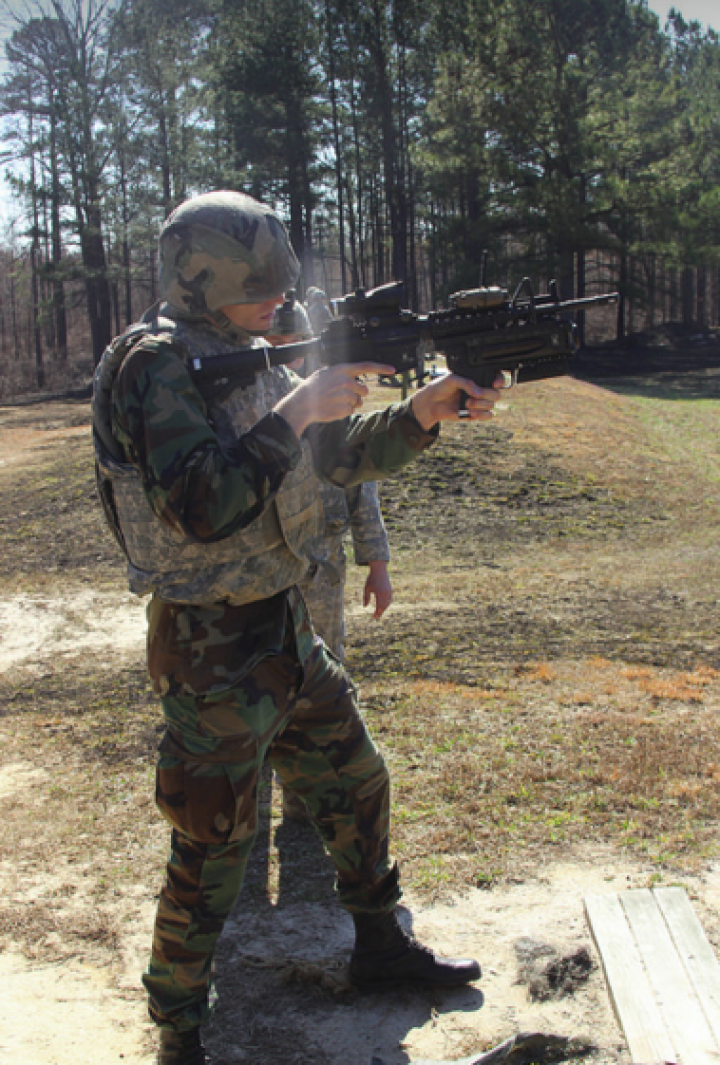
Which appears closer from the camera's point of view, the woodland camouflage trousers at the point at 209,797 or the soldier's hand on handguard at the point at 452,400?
the woodland camouflage trousers at the point at 209,797

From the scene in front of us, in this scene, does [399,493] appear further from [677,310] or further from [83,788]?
[677,310]

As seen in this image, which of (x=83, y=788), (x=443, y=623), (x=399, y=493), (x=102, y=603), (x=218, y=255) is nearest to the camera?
(x=218, y=255)

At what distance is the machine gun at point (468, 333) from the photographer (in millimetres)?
2559

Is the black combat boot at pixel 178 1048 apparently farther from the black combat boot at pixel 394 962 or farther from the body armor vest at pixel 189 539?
the body armor vest at pixel 189 539

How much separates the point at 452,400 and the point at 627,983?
1.64 meters

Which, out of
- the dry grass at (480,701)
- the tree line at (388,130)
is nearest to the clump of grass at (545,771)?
the dry grass at (480,701)

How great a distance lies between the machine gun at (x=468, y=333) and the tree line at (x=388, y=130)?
22.2 m

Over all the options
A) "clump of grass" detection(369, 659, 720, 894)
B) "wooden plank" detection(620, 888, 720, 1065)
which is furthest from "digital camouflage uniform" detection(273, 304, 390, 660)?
"wooden plank" detection(620, 888, 720, 1065)

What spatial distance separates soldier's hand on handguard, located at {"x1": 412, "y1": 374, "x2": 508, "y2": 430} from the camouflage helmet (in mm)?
486

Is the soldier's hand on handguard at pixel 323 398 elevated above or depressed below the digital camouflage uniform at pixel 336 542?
above

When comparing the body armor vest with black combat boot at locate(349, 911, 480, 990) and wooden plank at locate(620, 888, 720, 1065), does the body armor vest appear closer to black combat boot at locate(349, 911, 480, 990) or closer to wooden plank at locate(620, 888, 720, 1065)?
black combat boot at locate(349, 911, 480, 990)

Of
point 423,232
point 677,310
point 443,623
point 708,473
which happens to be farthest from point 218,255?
point 677,310

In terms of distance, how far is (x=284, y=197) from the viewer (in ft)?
98.9

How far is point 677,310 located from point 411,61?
85.6ft
